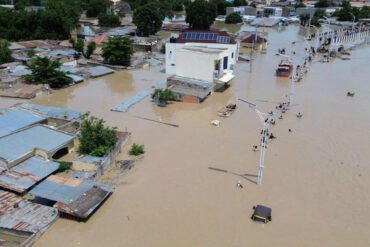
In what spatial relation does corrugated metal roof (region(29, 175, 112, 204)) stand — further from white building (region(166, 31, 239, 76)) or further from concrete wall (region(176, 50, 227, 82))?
white building (region(166, 31, 239, 76))

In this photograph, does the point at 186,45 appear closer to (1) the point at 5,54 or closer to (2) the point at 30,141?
(1) the point at 5,54

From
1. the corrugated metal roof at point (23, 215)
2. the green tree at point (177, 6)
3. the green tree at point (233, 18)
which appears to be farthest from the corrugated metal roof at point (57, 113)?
the green tree at point (177, 6)

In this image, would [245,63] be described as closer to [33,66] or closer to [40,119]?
[33,66]

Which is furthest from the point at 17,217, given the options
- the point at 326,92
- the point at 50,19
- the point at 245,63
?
the point at 50,19

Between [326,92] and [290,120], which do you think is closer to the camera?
[290,120]

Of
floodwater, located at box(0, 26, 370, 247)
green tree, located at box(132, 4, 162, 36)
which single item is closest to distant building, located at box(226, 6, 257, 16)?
green tree, located at box(132, 4, 162, 36)

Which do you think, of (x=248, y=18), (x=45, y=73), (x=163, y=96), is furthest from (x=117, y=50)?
(x=248, y=18)

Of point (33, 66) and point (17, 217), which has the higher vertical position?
point (33, 66)

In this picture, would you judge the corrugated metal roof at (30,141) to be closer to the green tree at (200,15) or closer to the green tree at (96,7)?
the green tree at (200,15)
